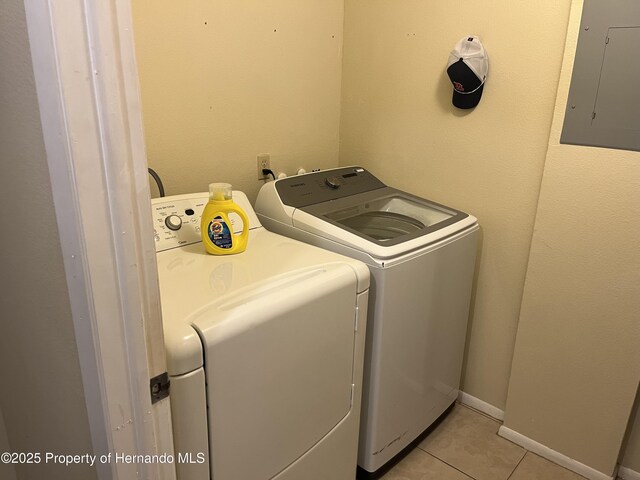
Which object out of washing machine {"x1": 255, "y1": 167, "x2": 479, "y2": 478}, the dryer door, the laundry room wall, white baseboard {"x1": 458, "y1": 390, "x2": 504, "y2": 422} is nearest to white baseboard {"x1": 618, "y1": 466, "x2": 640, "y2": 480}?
white baseboard {"x1": 458, "y1": 390, "x2": 504, "y2": 422}

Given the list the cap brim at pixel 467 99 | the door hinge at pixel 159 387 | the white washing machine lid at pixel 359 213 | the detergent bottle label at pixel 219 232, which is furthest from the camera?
the cap brim at pixel 467 99

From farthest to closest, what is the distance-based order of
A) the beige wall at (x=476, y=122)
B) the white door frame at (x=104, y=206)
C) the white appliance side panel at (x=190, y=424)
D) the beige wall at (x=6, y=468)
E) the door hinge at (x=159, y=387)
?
the beige wall at (x=476, y=122) → the beige wall at (x=6, y=468) → the white appliance side panel at (x=190, y=424) → the door hinge at (x=159, y=387) → the white door frame at (x=104, y=206)

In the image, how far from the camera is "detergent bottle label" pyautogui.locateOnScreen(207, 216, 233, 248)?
4.78 ft

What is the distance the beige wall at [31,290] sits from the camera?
2.22ft

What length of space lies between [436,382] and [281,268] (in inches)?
36.8

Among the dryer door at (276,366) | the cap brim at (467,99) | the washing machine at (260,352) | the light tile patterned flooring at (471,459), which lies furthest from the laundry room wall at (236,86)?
the light tile patterned flooring at (471,459)

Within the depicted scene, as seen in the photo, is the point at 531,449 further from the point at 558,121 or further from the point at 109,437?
the point at 109,437

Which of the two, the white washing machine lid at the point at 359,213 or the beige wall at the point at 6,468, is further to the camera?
the white washing machine lid at the point at 359,213

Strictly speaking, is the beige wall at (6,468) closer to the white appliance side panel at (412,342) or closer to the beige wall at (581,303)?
the white appliance side panel at (412,342)

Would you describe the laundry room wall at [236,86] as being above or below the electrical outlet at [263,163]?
above

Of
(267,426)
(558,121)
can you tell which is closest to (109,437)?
(267,426)

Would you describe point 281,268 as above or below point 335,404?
→ above

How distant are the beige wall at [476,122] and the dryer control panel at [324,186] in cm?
17

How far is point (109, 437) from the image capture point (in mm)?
766
